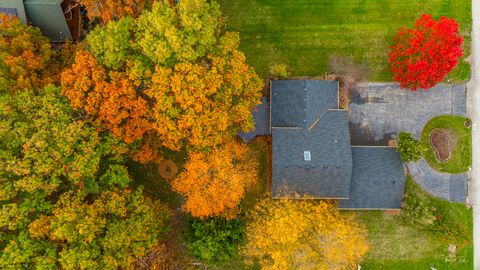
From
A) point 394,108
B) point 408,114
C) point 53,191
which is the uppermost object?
point 394,108

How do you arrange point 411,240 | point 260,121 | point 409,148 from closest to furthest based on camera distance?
1. point 409,148
2. point 260,121
3. point 411,240

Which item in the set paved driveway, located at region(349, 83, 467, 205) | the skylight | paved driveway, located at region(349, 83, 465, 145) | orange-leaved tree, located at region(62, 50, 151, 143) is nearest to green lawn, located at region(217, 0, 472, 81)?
paved driveway, located at region(349, 83, 465, 145)

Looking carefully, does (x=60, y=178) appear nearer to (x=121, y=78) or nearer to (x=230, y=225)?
(x=121, y=78)

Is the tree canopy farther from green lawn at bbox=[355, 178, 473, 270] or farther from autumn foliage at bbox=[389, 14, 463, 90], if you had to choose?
autumn foliage at bbox=[389, 14, 463, 90]

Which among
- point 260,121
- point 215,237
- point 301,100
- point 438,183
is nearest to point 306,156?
point 301,100

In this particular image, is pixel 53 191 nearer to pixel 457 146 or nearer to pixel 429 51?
pixel 429 51

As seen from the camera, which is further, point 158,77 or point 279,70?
point 279,70

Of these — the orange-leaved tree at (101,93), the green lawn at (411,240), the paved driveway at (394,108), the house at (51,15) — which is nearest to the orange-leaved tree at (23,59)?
the house at (51,15)

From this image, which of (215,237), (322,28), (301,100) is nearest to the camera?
(215,237)
